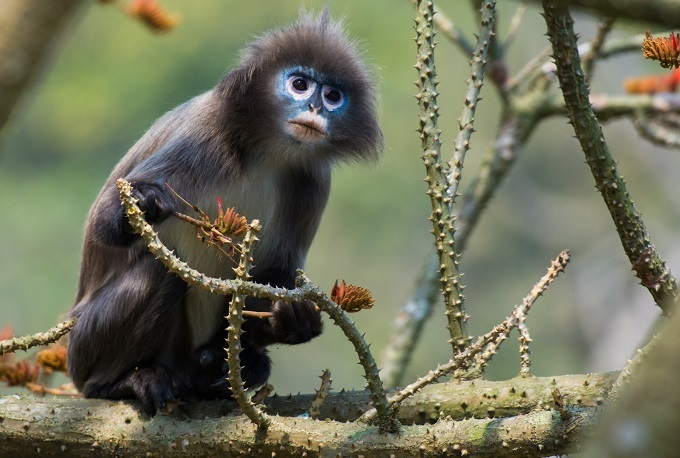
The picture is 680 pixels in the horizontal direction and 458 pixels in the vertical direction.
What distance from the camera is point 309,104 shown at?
4.19 m

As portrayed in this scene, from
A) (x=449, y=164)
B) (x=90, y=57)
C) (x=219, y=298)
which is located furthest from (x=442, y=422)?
(x=90, y=57)

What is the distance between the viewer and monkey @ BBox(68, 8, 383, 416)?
3561mm

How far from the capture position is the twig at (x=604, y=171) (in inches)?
103

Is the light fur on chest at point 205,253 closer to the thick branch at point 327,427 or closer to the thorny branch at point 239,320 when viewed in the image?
the thick branch at point 327,427

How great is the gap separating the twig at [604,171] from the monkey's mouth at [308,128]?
160 centimetres

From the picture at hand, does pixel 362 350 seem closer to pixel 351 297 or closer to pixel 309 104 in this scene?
pixel 351 297

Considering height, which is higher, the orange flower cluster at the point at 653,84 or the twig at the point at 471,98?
the orange flower cluster at the point at 653,84

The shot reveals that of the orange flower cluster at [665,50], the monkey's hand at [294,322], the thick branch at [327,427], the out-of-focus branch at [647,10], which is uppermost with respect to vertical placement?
the orange flower cluster at [665,50]

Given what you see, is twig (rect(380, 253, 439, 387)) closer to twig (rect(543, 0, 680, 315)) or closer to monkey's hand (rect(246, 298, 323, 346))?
monkey's hand (rect(246, 298, 323, 346))

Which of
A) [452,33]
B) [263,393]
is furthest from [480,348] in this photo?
[452,33]

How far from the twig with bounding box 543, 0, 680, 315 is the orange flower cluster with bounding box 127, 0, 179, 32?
1.38 meters

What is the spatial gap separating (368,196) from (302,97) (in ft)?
41.4

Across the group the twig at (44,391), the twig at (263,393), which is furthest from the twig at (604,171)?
the twig at (44,391)

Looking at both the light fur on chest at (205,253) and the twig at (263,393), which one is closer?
the twig at (263,393)
